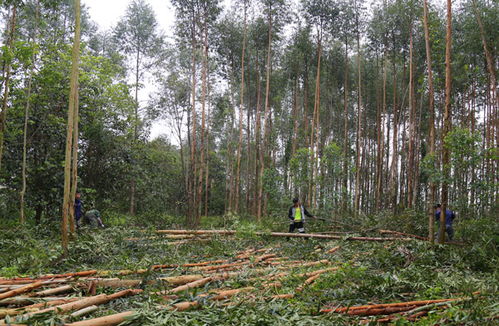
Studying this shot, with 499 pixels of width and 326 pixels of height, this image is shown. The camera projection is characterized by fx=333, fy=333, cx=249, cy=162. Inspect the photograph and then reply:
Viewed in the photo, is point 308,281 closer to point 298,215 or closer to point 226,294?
point 226,294

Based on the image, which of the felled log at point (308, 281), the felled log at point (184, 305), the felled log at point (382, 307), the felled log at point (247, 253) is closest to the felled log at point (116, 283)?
the felled log at point (184, 305)

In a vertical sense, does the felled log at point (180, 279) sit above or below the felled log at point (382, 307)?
below

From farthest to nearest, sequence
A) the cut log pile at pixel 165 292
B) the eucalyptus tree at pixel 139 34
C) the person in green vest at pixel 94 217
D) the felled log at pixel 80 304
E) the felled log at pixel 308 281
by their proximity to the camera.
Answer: the eucalyptus tree at pixel 139 34 < the person in green vest at pixel 94 217 < the felled log at pixel 308 281 < the cut log pile at pixel 165 292 < the felled log at pixel 80 304

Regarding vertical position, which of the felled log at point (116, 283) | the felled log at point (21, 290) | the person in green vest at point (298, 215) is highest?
the person in green vest at point (298, 215)

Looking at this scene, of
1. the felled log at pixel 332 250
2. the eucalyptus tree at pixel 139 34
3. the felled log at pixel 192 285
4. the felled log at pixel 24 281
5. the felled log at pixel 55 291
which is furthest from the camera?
the eucalyptus tree at pixel 139 34

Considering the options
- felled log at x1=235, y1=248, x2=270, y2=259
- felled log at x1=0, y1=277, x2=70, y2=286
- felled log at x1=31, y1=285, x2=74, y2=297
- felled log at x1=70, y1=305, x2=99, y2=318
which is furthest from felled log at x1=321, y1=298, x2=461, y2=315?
felled log at x1=235, y1=248, x2=270, y2=259

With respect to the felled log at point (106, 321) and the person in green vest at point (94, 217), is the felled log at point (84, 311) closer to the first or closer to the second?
the felled log at point (106, 321)

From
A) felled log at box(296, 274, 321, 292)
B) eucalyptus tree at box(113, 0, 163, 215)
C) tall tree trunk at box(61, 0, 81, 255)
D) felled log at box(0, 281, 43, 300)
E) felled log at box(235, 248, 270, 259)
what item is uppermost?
eucalyptus tree at box(113, 0, 163, 215)

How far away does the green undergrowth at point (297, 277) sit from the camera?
9.65 ft

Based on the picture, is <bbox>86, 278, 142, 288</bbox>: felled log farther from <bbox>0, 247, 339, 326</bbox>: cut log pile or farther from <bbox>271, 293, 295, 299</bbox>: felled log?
<bbox>271, 293, 295, 299</bbox>: felled log

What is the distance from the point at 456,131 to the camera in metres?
7.67

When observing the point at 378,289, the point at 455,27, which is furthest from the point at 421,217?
the point at 455,27

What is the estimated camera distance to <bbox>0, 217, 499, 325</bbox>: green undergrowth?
2940 millimetres

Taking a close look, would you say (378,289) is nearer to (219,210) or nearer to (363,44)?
(363,44)
